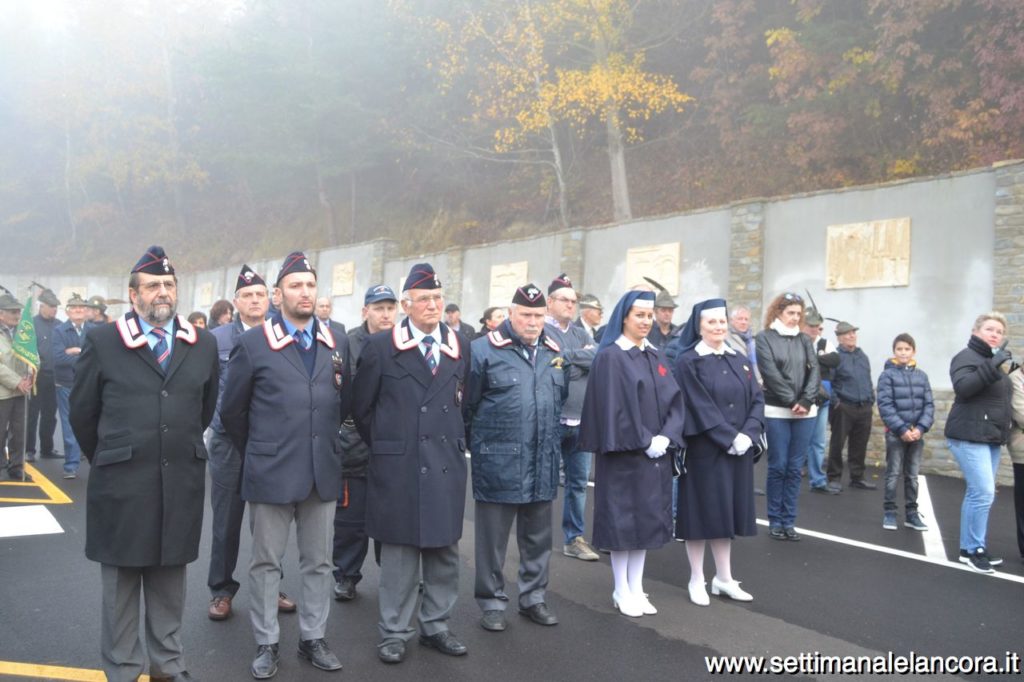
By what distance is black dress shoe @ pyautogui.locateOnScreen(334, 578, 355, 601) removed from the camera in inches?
222

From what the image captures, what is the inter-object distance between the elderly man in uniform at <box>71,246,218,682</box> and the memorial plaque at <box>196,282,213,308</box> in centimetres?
3245

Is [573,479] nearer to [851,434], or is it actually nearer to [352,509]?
[352,509]

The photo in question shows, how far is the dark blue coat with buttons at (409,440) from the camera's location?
466cm

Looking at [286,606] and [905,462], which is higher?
[905,462]

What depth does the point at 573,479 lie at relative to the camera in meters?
6.84

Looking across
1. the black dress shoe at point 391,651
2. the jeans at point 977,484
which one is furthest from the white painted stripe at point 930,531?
the black dress shoe at point 391,651

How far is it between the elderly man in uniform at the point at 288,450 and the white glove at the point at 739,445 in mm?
2754

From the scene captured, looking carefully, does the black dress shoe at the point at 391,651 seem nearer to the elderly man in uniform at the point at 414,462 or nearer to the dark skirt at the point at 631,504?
the elderly man in uniform at the point at 414,462

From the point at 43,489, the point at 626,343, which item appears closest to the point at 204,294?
the point at 43,489

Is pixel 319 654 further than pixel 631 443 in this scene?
No

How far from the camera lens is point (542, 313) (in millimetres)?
5281

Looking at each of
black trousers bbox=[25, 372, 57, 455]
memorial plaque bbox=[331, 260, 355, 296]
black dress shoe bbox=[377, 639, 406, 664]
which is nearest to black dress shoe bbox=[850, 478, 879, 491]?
black dress shoe bbox=[377, 639, 406, 664]

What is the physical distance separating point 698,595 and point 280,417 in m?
3.12

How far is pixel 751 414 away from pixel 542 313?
1861 mm
